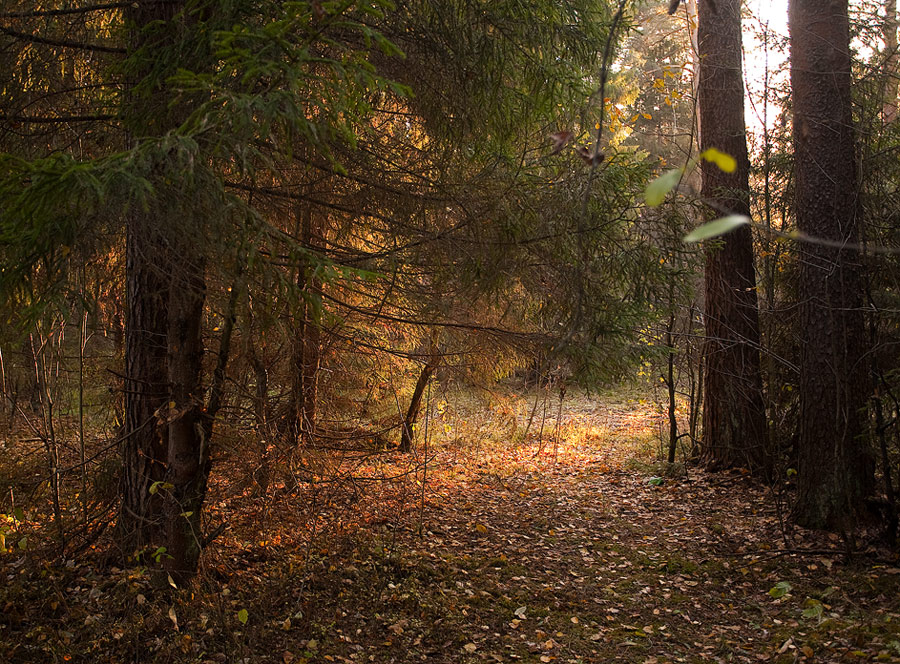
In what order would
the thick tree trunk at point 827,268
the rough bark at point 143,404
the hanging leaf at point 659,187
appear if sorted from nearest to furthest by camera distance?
the hanging leaf at point 659,187
the rough bark at point 143,404
the thick tree trunk at point 827,268

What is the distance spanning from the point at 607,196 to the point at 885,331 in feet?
9.38

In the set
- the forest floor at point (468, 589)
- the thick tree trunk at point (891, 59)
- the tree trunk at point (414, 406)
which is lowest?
the forest floor at point (468, 589)

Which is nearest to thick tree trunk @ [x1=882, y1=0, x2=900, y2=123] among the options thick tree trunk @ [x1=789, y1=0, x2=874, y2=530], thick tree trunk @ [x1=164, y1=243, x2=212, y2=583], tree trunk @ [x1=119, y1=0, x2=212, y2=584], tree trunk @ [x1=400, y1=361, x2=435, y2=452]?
thick tree trunk @ [x1=789, y1=0, x2=874, y2=530]

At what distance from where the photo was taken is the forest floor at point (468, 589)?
405 centimetres

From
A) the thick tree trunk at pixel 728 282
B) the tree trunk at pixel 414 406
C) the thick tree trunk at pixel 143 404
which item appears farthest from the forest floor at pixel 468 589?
the tree trunk at pixel 414 406

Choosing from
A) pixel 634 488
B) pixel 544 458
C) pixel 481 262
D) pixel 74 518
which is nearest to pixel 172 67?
pixel 481 262

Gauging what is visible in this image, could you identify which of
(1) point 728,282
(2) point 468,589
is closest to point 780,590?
(2) point 468,589

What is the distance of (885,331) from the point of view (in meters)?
5.82

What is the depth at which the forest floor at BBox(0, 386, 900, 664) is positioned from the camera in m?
4.05

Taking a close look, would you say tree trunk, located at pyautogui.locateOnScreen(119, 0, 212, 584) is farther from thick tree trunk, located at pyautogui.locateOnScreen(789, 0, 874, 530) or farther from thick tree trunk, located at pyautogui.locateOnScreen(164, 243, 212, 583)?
thick tree trunk, located at pyautogui.locateOnScreen(789, 0, 874, 530)

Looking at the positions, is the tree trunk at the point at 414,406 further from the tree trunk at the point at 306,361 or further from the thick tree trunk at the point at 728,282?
the thick tree trunk at the point at 728,282

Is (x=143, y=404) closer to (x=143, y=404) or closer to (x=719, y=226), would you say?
(x=143, y=404)

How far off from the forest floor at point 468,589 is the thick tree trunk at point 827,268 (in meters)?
0.56

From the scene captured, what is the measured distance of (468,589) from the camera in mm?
5129
